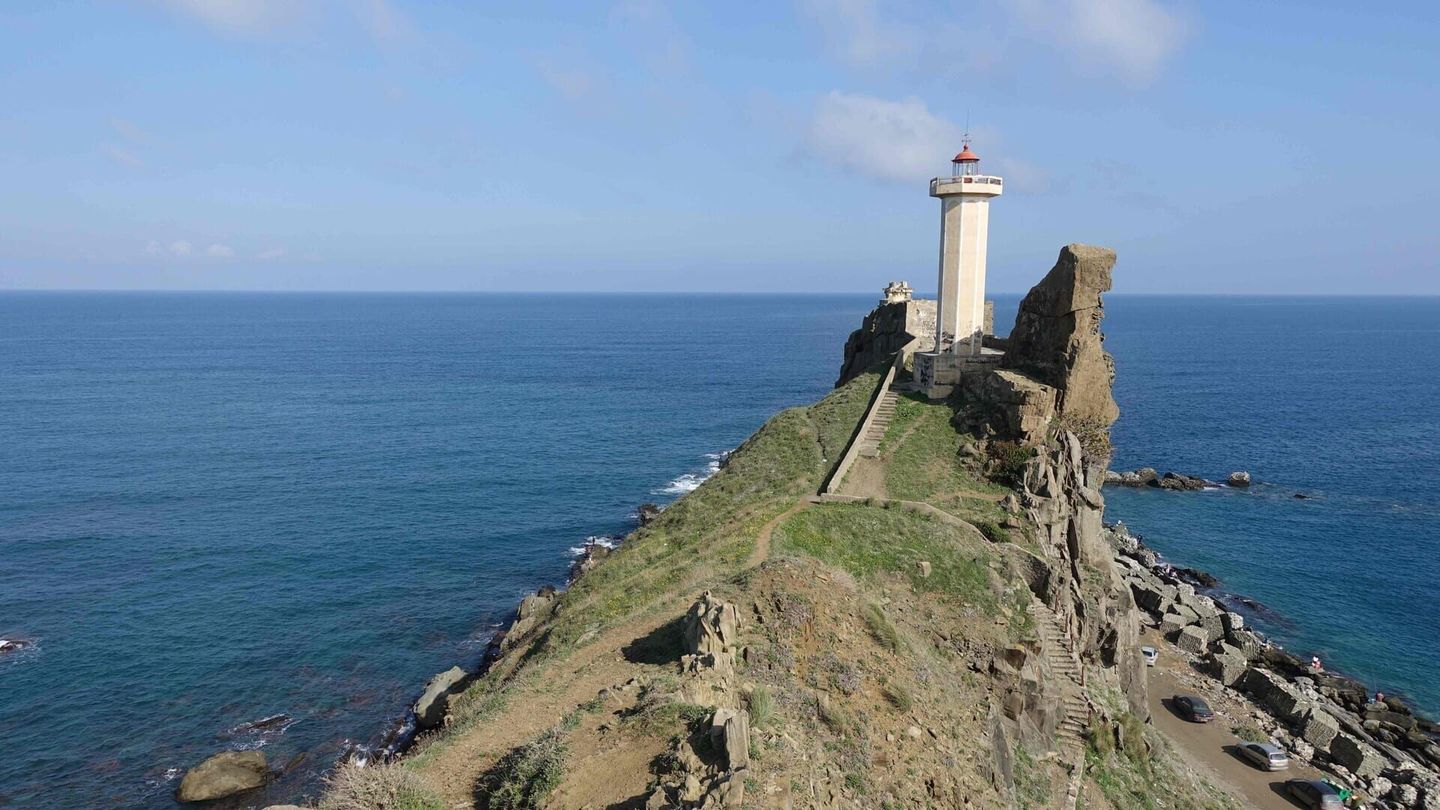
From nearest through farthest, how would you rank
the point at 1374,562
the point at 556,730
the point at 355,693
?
1. the point at 556,730
2. the point at 355,693
3. the point at 1374,562

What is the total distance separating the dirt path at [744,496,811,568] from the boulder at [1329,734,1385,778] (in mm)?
29051

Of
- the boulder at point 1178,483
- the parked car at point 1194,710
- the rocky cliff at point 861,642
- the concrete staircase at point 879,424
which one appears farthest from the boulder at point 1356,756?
the boulder at point 1178,483

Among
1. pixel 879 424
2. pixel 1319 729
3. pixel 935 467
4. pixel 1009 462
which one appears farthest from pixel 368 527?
pixel 1319 729

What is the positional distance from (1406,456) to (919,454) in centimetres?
7906

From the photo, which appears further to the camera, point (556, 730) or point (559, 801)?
point (556, 730)

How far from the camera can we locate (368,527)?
64.9 meters

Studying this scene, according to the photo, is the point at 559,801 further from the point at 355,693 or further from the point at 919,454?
the point at 919,454

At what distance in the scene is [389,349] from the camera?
191375mm

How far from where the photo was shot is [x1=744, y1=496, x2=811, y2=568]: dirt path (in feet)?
113

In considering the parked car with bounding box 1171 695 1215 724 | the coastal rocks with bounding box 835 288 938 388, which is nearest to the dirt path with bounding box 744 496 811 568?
the coastal rocks with bounding box 835 288 938 388

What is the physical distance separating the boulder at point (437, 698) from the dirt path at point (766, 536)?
15.8m

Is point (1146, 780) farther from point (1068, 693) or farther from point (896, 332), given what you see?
point (896, 332)

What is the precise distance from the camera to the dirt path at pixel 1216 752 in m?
39.6

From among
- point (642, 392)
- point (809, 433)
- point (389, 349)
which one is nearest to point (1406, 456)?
point (809, 433)
